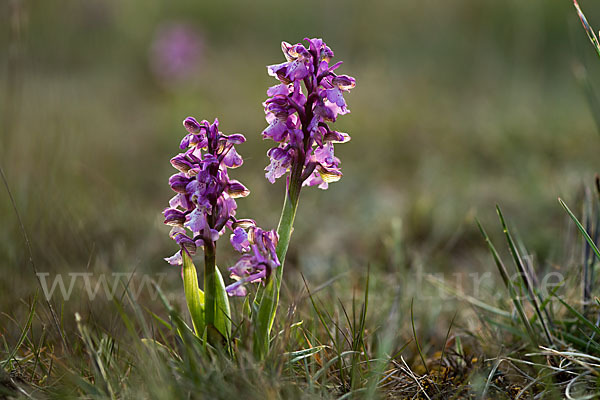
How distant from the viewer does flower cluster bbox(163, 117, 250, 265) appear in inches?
41.9

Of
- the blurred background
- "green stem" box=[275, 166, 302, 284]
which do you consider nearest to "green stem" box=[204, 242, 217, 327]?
"green stem" box=[275, 166, 302, 284]

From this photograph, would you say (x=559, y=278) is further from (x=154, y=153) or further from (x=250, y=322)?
(x=154, y=153)

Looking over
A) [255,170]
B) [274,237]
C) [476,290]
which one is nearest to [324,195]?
[255,170]

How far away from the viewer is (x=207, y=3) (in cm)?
917

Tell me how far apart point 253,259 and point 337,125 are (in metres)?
3.72

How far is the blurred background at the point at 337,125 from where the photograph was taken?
7.81 feet

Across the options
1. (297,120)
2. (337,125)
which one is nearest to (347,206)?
(337,125)

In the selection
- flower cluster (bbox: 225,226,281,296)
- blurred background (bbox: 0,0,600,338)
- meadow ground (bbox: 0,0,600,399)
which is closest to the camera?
flower cluster (bbox: 225,226,281,296)

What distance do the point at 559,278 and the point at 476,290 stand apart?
30 cm

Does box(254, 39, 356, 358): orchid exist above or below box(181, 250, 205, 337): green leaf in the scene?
above

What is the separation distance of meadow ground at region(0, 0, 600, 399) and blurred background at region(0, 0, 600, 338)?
2 centimetres

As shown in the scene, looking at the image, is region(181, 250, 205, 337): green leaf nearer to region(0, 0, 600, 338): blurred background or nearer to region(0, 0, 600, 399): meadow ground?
region(0, 0, 600, 399): meadow ground

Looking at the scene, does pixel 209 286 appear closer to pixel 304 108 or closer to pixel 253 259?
pixel 253 259

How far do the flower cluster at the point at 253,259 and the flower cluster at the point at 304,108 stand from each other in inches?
5.2
